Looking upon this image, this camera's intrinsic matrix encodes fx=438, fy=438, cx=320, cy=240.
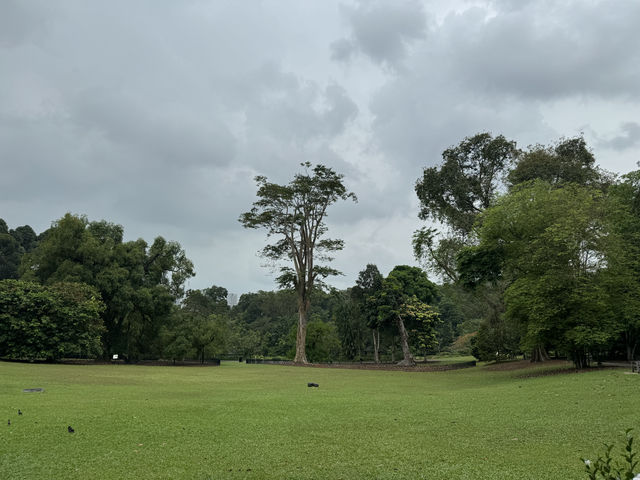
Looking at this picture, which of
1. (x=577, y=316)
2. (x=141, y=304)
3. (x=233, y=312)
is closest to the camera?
(x=577, y=316)

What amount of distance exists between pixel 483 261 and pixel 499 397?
13.0 meters

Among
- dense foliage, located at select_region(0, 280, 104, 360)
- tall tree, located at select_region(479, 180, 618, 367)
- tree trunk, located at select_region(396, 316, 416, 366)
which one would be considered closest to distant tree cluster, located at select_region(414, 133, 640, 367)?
tall tree, located at select_region(479, 180, 618, 367)

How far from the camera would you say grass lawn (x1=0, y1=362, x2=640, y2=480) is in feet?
20.9

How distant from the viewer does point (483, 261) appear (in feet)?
87.2

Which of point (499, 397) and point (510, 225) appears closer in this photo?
point (499, 397)

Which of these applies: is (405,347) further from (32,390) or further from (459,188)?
(32,390)

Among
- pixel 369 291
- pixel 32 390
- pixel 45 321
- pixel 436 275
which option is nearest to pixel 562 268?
pixel 436 275

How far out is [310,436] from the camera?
8.64m

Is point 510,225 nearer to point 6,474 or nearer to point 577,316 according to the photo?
point 577,316

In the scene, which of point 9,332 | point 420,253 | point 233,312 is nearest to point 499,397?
point 420,253

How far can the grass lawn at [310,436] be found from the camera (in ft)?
20.9

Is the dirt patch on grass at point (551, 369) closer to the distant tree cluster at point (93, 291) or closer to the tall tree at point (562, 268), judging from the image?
the tall tree at point (562, 268)

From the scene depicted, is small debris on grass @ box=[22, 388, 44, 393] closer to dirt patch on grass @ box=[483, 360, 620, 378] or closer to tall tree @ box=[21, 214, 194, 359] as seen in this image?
dirt patch on grass @ box=[483, 360, 620, 378]

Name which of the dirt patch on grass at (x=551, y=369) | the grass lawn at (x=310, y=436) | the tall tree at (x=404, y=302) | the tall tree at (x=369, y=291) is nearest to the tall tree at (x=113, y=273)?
the tall tree at (x=369, y=291)
